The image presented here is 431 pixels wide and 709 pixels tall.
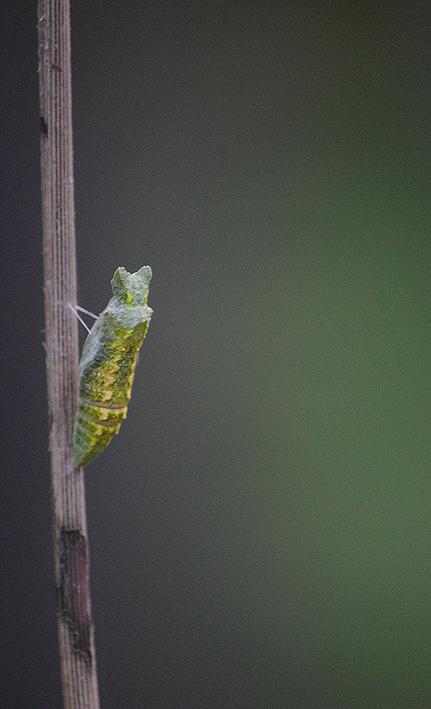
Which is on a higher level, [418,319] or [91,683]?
[418,319]

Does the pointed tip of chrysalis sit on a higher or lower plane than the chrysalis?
higher

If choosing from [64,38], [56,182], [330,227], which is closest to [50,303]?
[56,182]

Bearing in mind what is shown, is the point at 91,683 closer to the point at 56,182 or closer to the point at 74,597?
the point at 74,597

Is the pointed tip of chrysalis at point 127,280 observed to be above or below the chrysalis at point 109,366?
above
